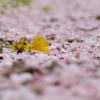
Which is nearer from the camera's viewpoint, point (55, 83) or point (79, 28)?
point (55, 83)

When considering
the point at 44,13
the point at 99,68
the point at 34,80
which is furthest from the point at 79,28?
the point at 34,80

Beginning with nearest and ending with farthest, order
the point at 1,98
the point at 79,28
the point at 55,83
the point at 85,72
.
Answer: the point at 1,98 → the point at 55,83 → the point at 85,72 → the point at 79,28

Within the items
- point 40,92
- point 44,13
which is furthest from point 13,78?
point 44,13

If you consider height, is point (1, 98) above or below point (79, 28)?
below

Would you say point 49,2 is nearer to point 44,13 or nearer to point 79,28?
point 44,13

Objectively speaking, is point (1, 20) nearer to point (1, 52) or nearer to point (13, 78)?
point (1, 52)

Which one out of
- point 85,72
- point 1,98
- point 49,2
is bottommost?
point 1,98

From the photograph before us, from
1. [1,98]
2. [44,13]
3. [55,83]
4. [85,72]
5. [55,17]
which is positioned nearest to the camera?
[1,98]

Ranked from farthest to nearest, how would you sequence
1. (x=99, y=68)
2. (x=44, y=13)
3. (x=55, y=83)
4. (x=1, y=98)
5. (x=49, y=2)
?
1. (x=49, y=2)
2. (x=44, y=13)
3. (x=99, y=68)
4. (x=55, y=83)
5. (x=1, y=98)

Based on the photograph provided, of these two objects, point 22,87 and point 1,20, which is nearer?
point 22,87
